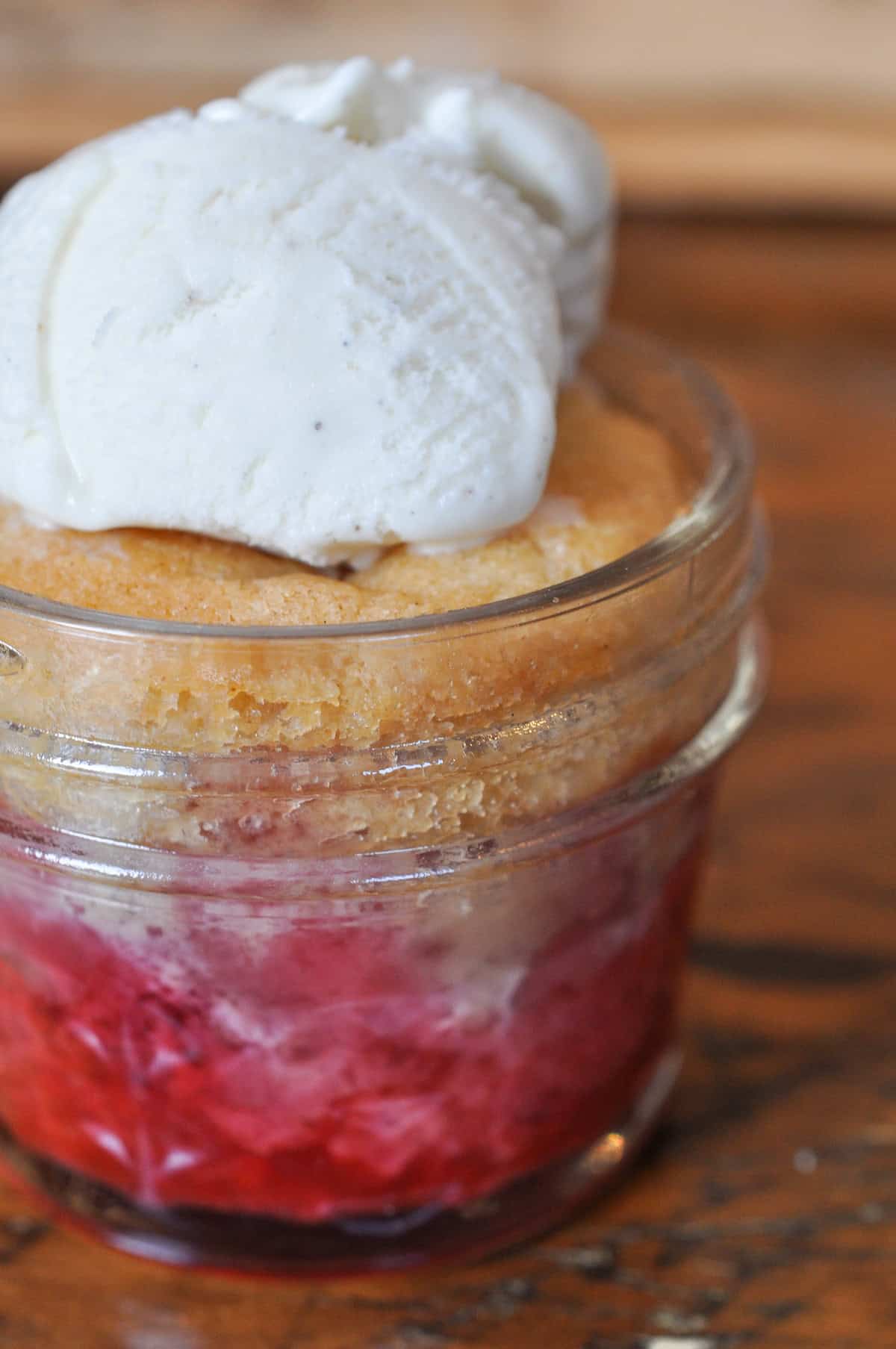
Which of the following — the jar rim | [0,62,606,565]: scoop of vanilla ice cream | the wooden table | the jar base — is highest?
[0,62,606,565]: scoop of vanilla ice cream

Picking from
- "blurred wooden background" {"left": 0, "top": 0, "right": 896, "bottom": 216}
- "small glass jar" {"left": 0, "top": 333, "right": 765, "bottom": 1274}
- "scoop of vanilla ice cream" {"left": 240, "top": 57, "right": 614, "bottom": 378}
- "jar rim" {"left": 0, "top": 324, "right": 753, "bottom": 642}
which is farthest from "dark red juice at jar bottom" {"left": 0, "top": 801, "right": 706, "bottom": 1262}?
"blurred wooden background" {"left": 0, "top": 0, "right": 896, "bottom": 216}

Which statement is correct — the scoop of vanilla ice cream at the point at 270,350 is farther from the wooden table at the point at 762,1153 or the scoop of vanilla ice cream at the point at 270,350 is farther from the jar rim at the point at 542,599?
the wooden table at the point at 762,1153

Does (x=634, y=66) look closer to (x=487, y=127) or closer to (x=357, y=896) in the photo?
(x=487, y=127)

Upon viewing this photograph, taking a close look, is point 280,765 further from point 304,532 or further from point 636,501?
point 636,501

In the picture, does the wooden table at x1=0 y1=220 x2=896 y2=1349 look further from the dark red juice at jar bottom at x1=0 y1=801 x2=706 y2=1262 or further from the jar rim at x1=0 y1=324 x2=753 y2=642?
the jar rim at x1=0 y1=324 x2=753 y2=642

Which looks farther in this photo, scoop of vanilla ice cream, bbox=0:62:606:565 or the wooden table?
the wooden table

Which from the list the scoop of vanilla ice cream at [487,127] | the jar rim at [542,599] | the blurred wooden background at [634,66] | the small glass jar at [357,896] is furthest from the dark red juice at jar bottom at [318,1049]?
the blurred wooden background at [634,66]

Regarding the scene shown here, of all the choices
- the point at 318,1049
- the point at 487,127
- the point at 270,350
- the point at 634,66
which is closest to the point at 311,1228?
the point at 318,1049
